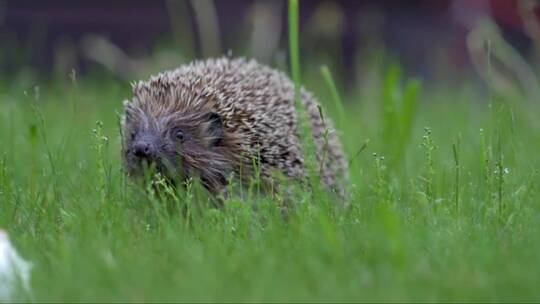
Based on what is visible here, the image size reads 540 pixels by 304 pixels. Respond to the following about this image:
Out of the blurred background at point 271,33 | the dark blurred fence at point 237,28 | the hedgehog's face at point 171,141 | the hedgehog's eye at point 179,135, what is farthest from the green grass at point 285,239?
the dark blurred fence at point 237,28

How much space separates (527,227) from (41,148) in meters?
3.07

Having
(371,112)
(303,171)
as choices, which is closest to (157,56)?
(371,112)

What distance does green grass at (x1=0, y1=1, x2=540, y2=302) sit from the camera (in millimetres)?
3451

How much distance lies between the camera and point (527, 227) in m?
4.15

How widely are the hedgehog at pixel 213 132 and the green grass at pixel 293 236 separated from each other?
0.23 meters

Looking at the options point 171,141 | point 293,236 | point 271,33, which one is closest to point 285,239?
point 293,236

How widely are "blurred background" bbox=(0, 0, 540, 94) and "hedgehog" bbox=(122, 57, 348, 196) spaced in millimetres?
4485

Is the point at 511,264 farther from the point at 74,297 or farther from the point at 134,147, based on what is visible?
the point at 134,147

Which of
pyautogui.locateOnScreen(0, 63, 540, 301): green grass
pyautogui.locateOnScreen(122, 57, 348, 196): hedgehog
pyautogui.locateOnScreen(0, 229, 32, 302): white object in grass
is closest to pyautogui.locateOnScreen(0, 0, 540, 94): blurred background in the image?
pyautogui.locateOnScreen(122, 57, 348, 196): hedgehog

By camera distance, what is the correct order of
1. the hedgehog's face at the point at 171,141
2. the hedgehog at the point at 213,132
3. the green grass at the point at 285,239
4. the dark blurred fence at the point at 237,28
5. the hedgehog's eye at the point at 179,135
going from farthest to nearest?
the dark blurred fence at the point at 237,28 → the hedgehog's eye at the point at 179,135 → the hedgehog at the point at 213,132 → the hedgehog's face at the point at 171,141 → the green grass at the point at 285,239

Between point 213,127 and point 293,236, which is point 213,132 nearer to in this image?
point 213,127

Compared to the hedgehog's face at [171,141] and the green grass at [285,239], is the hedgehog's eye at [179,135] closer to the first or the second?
the hedgehog's face at [171,141]

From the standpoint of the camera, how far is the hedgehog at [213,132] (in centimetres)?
521

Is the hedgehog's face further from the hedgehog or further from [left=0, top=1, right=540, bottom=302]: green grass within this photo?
[left=0, top=1, right=540, bottom=302]: green grass
